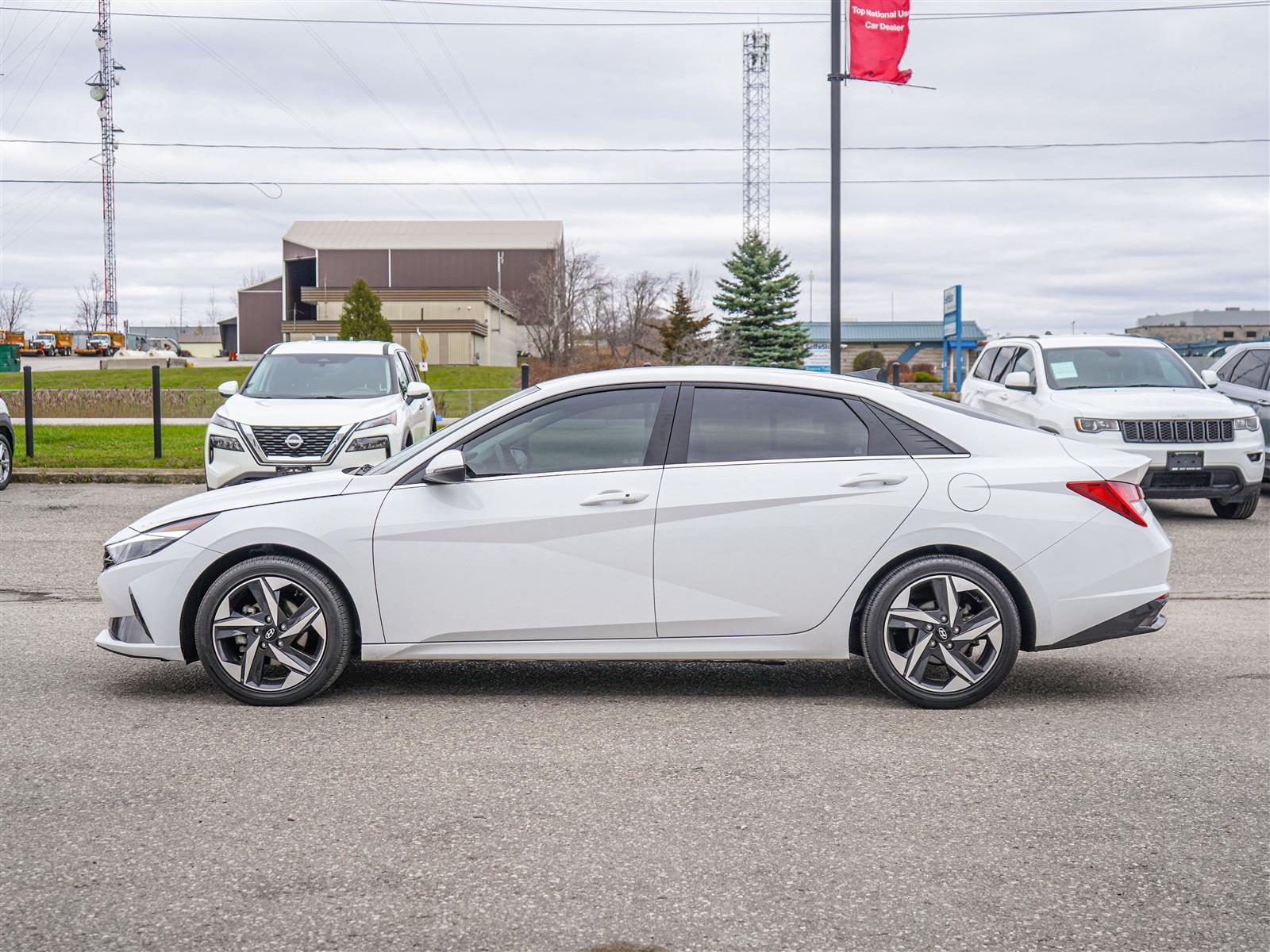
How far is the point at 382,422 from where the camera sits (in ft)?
40.8

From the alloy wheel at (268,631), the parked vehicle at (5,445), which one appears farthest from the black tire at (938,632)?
the parked vehicle at (5,445)

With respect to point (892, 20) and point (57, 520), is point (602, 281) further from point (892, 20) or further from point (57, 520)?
point (57, 520)

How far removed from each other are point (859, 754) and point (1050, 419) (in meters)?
8.98

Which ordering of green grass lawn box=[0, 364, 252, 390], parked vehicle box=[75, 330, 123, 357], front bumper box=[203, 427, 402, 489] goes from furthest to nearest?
1. parked vehicle box=[75, 330, 123, 357]
2. green grass lawn box=[0, 364, 252, 390]
3. front bumper box=[203, 427, 402, 489]

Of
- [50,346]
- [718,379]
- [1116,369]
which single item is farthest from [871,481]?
[50,346]

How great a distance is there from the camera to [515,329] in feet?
302

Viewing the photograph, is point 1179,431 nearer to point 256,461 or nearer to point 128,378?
point 256,461

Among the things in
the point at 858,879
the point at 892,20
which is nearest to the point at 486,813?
the point at 858,879

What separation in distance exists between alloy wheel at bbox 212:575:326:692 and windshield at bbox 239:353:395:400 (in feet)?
26.2

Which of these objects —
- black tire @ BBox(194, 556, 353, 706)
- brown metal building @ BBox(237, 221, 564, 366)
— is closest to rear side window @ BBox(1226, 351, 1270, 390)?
black tire @ BBox(194, 556, 353, 706)

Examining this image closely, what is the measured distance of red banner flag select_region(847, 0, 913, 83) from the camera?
57.9ft

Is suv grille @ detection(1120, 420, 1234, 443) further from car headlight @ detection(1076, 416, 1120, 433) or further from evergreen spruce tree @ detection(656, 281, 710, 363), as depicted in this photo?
evergreen spruce tree @ detection(656, 281, 710, 363)

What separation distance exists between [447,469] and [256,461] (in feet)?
23.7

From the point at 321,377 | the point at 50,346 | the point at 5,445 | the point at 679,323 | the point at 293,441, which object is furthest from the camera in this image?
the point at 50,346
